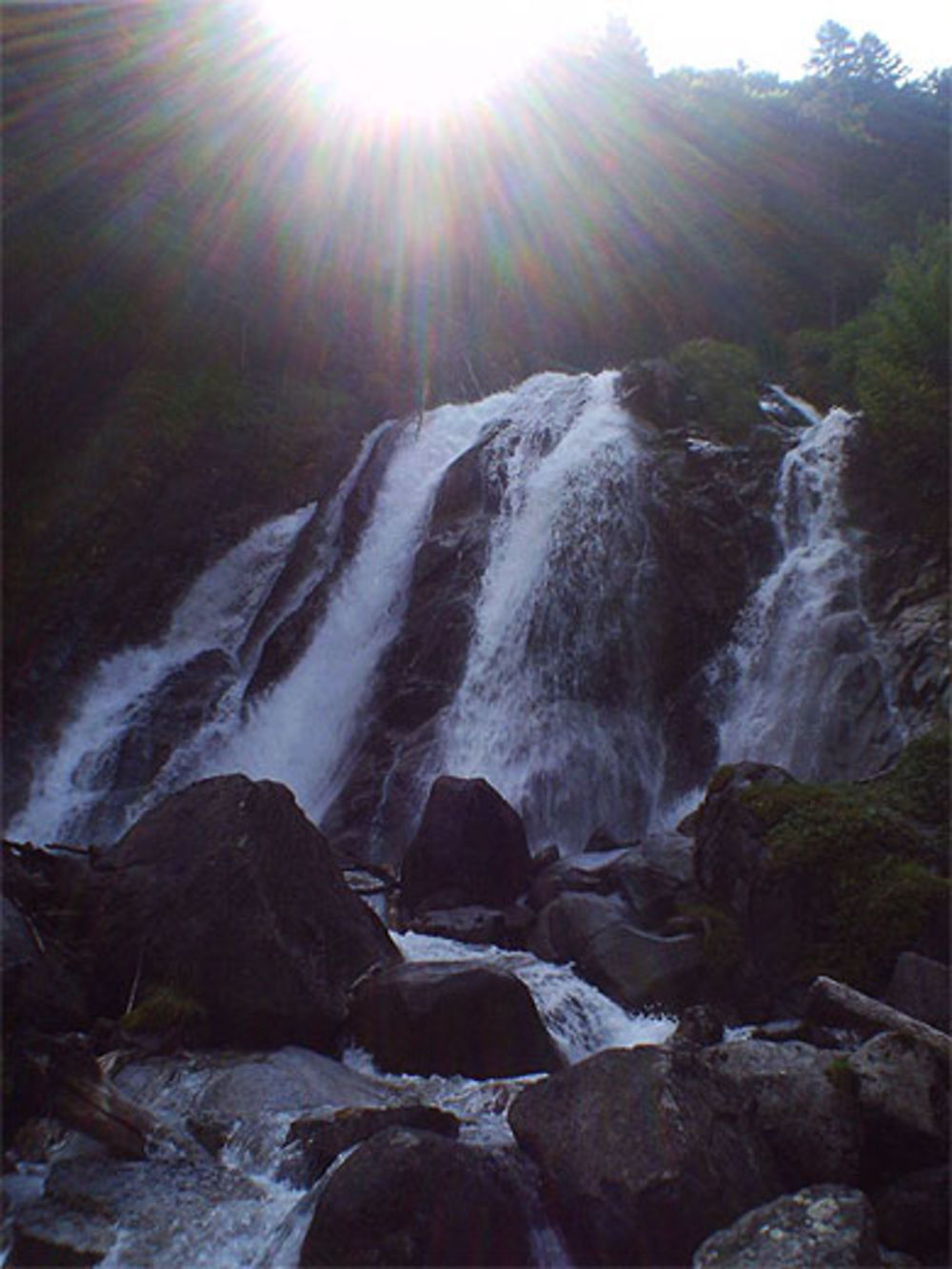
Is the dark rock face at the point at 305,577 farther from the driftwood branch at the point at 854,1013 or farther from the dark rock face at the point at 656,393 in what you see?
the driftwood branch at the point at 854,1013

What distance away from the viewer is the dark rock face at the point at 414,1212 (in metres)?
4.79

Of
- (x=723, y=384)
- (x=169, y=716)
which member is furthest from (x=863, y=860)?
(x=723, y=384)

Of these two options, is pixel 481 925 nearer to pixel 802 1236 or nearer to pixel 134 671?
pixel 802 1236

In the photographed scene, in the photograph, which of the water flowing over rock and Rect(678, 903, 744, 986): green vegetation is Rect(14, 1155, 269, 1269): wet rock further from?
the water flowing over rock

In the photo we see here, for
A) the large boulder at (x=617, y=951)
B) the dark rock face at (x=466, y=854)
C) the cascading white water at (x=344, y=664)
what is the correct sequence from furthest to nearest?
1. the cascading white water at (x=344, y=664)
2. the dark rock face at (x=466, y=854)
3. the large boulder at (x=617, y=951)

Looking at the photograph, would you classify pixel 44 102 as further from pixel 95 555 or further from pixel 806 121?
pixel 806 121

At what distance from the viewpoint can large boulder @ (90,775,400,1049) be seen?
25.5ft

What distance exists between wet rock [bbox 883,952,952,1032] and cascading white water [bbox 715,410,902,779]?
230 inches

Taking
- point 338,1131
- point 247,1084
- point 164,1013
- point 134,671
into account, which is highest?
point 164,1013

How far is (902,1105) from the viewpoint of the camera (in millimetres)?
5473

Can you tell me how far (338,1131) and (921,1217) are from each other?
325 centimetres

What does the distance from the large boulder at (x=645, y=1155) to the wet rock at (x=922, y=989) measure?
10.5ft

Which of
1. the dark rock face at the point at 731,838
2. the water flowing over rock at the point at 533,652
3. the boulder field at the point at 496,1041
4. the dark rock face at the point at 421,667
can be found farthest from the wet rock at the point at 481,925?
the dark rock face at the point at 421,667

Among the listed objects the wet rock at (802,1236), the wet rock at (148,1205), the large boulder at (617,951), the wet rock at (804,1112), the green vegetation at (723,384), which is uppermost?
the wet rock at (148,1205)
